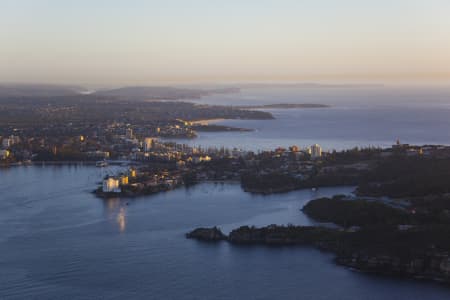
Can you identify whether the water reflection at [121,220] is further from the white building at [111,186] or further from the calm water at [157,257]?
the white building at [111,186]

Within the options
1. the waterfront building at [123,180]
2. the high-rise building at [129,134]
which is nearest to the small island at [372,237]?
the waterfront building at [123,180]

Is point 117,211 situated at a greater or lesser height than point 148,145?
lesser

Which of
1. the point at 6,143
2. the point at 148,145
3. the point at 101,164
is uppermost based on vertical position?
the point at 148,145

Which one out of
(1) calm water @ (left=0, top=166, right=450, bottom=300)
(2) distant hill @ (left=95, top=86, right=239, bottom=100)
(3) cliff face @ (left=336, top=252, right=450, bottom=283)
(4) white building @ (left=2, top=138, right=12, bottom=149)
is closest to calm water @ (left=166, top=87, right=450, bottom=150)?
(4) white building @ (left=2, top=138, right=12, bottom=149)

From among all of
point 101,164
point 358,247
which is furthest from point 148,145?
point 358,247

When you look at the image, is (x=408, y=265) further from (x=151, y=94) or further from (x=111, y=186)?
(x=151, y=94)

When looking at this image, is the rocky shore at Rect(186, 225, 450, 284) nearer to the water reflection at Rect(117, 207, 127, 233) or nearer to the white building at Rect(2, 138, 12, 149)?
the water reflection at Rect(117, 207, 127, 233)
